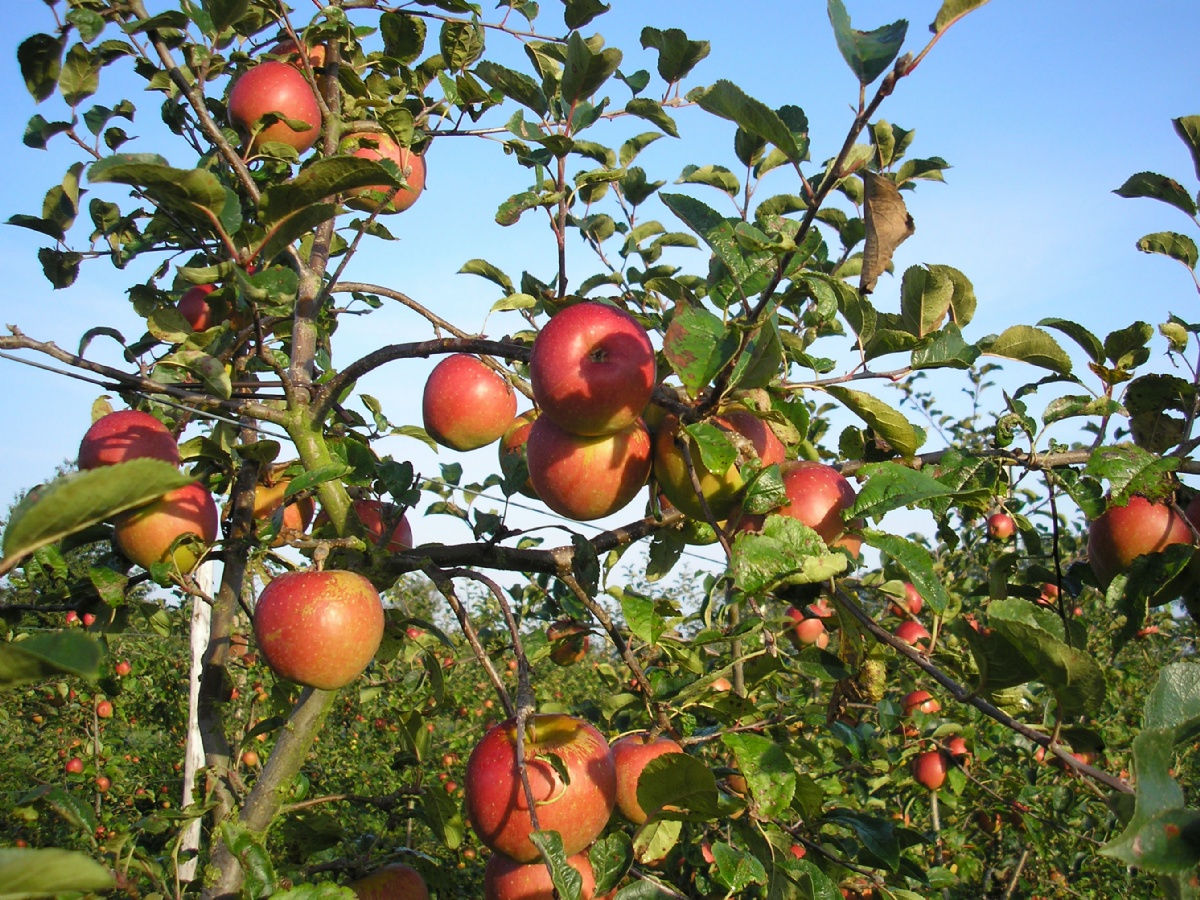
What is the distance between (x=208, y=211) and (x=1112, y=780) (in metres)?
1.21

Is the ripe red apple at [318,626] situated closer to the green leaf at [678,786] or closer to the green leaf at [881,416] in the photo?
the green leaf at [678,786]

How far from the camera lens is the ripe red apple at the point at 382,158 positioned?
1.45 metres

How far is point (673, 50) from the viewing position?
5.00 feet

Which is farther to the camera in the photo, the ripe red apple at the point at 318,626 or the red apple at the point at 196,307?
the red apple at the point at 196,307

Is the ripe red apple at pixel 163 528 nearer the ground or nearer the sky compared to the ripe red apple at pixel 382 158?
nearer the ground

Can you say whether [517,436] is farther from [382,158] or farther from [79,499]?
[79,499]

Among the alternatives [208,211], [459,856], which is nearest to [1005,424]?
[208,211]

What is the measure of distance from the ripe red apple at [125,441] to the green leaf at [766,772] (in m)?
1.08

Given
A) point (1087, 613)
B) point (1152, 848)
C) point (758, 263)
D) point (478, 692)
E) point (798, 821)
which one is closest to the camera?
point (1152, 848)

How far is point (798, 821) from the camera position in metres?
1.67

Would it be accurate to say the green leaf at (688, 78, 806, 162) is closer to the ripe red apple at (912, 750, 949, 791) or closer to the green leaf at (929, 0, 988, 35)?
the green leaf at (929, 0, 988, 35)

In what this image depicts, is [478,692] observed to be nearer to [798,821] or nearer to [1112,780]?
[798,821]

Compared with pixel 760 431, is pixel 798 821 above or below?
below

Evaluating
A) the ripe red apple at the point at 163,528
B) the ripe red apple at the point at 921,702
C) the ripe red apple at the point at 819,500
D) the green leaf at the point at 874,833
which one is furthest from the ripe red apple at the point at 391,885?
the ripe red apple at the point at 921,702
